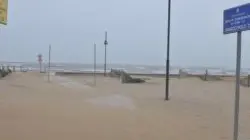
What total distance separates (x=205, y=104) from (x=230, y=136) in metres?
9.59

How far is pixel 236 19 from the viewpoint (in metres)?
8.85

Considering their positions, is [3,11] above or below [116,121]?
above

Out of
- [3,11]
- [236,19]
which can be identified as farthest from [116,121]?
[3,11]

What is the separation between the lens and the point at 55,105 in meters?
19.1

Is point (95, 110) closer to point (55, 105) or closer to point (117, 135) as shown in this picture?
point (55, 105)

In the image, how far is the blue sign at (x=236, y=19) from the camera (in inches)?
336

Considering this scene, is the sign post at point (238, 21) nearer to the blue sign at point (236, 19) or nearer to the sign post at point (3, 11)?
the blue sign at point (236, 19)

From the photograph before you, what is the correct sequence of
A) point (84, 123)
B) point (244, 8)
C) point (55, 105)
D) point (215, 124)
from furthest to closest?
point (55, 105), point (215, 124), point (84, 123), point (244, 8)

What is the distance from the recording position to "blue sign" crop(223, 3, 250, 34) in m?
8.54

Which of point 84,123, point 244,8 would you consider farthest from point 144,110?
point 244,8

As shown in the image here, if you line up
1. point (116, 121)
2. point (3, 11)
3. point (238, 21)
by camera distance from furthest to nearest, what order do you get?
point (116, 121) < point (238, 21) < point (3, 11)

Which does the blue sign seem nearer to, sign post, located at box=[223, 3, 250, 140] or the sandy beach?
sign post, located at box=[223, 3, 250, 140]

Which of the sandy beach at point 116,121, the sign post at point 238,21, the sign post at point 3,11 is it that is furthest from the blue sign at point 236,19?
the sandy beach at point 116,121

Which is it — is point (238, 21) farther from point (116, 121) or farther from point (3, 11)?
point (116, 121)
